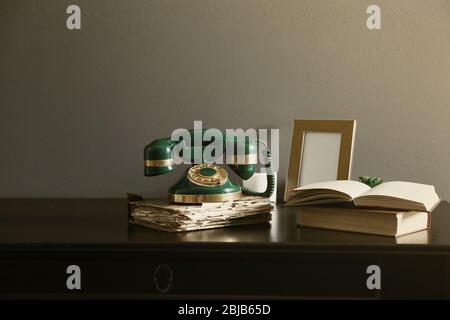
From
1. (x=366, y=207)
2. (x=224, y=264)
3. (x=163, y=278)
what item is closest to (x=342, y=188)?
(x=366, y=207)

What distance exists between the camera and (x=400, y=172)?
5.38ft

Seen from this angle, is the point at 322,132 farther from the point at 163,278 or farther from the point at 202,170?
the point at 163,278

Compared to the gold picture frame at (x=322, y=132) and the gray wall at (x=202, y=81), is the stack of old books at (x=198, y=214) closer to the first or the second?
the gold picture frame at (x=322, y=132)

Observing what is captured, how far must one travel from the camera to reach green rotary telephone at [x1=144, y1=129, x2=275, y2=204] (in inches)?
48.4

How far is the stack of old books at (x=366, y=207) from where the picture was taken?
110 cm

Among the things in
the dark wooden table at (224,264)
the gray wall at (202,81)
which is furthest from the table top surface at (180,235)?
the gray wall at (202,81)

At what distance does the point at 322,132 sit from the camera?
5.01ft

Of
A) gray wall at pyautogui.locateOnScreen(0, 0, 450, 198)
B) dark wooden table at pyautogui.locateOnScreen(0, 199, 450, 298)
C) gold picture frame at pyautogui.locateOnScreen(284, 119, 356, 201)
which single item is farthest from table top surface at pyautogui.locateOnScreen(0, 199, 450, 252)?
gray wall at pyautogui.locateOnScreen(0, 0, 450, 198)

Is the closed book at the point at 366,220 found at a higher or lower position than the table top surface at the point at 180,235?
higher

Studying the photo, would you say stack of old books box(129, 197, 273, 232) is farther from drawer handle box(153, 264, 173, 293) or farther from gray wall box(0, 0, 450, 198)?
gray wall box(0, 0, 450, 198)

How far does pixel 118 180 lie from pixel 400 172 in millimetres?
812

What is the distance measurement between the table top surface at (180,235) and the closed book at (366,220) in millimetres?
15
